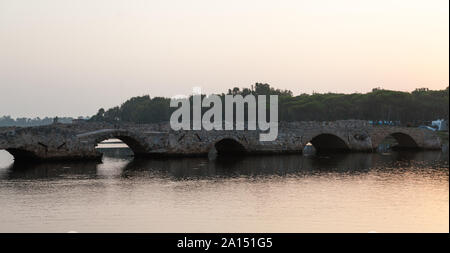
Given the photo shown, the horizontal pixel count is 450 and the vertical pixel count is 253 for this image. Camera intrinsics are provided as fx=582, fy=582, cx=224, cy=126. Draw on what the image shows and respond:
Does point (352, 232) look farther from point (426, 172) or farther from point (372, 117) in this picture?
point (372, 117)

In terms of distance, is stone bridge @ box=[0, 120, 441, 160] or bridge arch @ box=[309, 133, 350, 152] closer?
stone bridge @ box=[0, 120, 441, 160]

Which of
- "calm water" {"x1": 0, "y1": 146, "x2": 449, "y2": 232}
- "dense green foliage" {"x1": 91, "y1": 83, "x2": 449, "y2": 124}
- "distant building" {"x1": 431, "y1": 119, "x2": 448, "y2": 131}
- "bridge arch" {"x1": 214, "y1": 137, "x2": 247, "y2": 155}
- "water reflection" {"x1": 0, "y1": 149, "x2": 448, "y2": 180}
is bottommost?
"calm water" {"x1": 0, "y1": 146, "x2": 449, "y2": 232}

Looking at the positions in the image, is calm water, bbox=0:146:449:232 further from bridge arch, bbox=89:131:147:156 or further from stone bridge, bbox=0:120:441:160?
bridge arch, bbox=89:131:147:156

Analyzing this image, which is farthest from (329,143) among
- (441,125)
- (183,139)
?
(441,125)

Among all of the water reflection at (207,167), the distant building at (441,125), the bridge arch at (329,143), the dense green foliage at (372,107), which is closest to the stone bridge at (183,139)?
the bridge arch at (329,143)

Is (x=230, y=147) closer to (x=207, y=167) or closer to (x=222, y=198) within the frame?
(x=207, y=167)

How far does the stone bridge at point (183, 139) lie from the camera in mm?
45878

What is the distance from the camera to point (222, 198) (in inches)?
1112

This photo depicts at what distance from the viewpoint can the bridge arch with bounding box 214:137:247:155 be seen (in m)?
57.5

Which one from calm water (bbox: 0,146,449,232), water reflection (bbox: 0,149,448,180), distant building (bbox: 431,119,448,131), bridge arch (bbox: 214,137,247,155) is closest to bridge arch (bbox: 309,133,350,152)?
water reflection (bbox: 0,149,448,180)

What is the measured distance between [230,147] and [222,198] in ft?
103

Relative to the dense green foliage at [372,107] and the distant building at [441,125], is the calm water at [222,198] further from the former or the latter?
the dense green foliage at [372,107]
